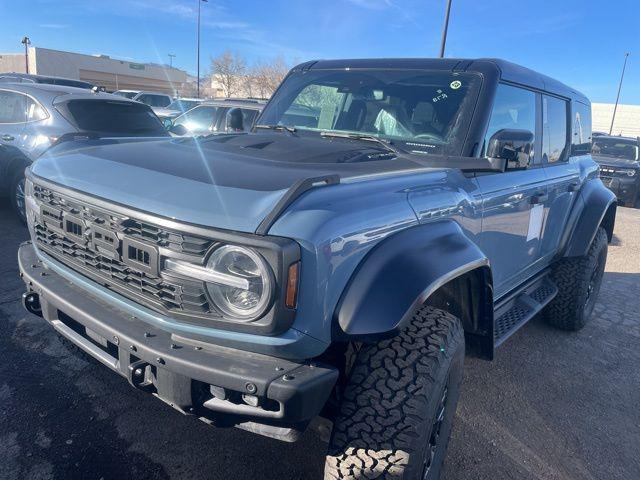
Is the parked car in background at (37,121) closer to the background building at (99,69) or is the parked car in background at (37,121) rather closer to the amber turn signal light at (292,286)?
the amber turn signal light at (292,286)

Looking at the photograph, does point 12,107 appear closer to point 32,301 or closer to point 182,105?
point 32,301

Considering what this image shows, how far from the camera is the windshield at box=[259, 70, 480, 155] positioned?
2846mm

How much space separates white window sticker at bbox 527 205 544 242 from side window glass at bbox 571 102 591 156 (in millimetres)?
1169

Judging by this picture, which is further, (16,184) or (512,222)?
(16,184)

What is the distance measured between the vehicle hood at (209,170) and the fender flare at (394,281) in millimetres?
377

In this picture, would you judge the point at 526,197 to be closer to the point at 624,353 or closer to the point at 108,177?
the point at 624,353

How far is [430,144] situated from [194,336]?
1.70 metres

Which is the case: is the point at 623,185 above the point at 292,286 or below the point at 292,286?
below

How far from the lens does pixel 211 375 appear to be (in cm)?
170

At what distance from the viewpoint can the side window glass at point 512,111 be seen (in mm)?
2932

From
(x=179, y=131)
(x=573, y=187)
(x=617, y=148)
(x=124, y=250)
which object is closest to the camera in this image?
(x=124, y=250)

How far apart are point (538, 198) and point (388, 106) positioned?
1.20 metres

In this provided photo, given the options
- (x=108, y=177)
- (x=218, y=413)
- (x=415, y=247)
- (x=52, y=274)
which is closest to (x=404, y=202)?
(x=415, y=247)

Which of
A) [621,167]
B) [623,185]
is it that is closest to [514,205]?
[623,185]
